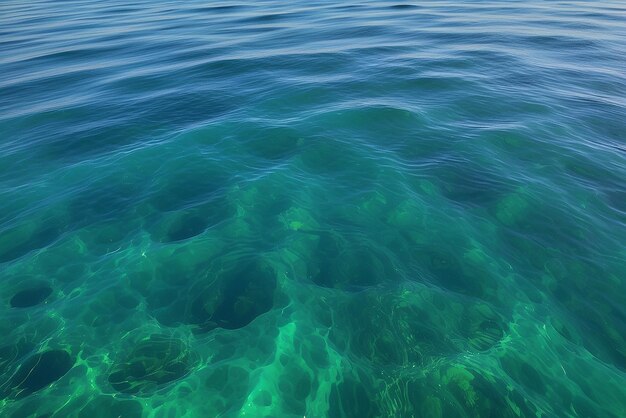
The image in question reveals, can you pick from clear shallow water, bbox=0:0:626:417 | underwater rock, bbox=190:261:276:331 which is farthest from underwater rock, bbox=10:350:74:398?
underwater rock, bbox=190:261:276:331

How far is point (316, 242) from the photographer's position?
13180 mm

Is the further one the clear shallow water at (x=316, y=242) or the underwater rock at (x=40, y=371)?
the clear shallow water at (x=316, y=242)

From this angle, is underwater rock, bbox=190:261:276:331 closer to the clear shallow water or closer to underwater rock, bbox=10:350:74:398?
the clear shallow water

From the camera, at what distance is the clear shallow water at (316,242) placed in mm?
8828

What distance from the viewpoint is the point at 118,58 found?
1318 inches

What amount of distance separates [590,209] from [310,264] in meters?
11.3

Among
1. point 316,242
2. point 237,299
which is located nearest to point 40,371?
point 237,299

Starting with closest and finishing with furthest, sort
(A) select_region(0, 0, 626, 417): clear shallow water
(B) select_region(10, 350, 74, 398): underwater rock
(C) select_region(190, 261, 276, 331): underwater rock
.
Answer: (B) select_region(10, 350, 74, 398): underwater rock → (A) select_region(0, 0, 626, 417): clear shallow water → (C) select_region(190, 261, 276, 331): underwater rock

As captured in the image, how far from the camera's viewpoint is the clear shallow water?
29.0 feet

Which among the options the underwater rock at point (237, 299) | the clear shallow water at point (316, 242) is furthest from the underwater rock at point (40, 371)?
the underwater rock at point (237, 299)

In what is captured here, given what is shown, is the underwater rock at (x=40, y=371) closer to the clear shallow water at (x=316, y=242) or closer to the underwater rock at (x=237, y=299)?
the clear shallow water at (x=316, y=242)

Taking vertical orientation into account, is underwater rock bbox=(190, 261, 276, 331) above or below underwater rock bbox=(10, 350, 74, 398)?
below

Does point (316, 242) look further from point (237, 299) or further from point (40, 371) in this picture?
point (40, 371)

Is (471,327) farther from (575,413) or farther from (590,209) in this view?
(590,209)
